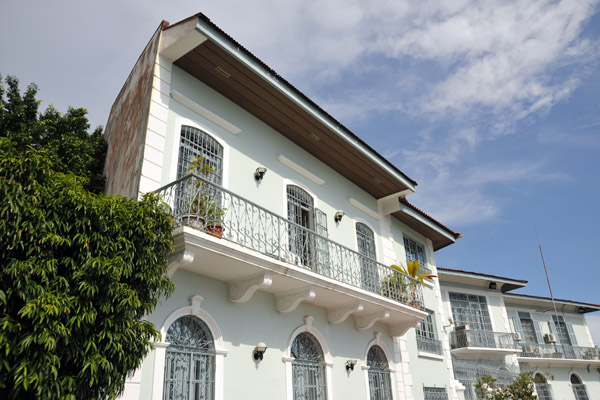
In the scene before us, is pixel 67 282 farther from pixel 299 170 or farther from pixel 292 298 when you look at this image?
pixel 299 170

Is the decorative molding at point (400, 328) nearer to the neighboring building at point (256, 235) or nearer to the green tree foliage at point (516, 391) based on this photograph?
the neighboring building at point (256, 235)

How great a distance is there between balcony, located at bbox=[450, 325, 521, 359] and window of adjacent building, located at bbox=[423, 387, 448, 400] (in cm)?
399

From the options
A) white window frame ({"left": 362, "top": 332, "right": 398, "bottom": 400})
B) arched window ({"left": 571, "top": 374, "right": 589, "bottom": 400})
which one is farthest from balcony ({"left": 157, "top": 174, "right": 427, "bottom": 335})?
arched window ({"left": 571, "top": 374, "right": 589, "bottom": 400})

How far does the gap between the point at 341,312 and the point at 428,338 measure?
5.10 meters

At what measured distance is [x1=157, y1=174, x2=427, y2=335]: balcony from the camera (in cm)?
737

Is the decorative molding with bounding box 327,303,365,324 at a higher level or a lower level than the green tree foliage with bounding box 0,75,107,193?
lower

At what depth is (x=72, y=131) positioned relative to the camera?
1215 cm

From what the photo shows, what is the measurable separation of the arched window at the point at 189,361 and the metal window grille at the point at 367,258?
14.2ft

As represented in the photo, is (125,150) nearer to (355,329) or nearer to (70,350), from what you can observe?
(70,350)

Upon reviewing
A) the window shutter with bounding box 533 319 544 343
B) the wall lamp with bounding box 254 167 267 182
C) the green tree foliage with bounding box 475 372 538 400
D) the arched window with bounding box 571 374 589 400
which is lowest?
the green tree foliage with bounding box 475 372 538 400

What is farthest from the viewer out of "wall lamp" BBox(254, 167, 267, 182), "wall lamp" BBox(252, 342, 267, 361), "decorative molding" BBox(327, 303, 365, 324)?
"decorative molding" BBox(327, 303, 365, 324)

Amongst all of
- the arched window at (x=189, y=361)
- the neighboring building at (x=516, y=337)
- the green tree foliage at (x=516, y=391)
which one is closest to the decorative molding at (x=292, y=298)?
the arched window at (x=189, y=361)

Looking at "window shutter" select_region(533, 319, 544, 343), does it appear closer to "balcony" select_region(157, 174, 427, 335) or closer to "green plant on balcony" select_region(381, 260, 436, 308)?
"balcony" select_region(157, 174, 427, 335)

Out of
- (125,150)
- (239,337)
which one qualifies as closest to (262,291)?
(239,337)
